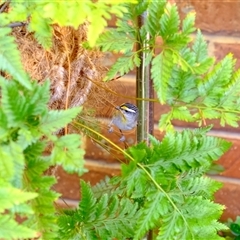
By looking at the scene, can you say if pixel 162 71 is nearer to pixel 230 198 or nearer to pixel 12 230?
pixel 12 230

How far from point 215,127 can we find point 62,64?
0.56 meters

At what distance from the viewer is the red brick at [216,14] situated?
0.98 meters

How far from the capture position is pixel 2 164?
1.20 ft

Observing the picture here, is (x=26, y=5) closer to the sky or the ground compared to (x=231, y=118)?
closer to the sky

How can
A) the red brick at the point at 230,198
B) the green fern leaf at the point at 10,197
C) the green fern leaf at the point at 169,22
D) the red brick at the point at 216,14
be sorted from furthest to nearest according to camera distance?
the red brick at the point at 230,198
the red brick at the point at 216,14
the green fern leaf at the point at 169,22
the green fern leaf at the point at 10,197

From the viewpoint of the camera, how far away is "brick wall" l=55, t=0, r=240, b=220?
986 millimetres

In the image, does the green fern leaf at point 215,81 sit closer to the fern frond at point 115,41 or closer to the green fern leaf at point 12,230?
the fern frond at point 115,41

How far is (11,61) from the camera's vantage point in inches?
14.6

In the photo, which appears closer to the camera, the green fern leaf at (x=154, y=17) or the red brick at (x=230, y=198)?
the green fern leaf at (x=154, y=17)

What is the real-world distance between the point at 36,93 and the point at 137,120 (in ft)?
0.69

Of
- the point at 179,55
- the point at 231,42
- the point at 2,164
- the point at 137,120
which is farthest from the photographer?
the point at 231,42

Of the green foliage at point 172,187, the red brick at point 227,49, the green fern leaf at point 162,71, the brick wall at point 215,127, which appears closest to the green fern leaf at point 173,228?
the green foliage at point 172,187

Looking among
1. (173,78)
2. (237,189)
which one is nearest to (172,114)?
(173,78)

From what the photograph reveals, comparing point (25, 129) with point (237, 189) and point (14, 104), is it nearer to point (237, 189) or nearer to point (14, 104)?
point (14, 104)
